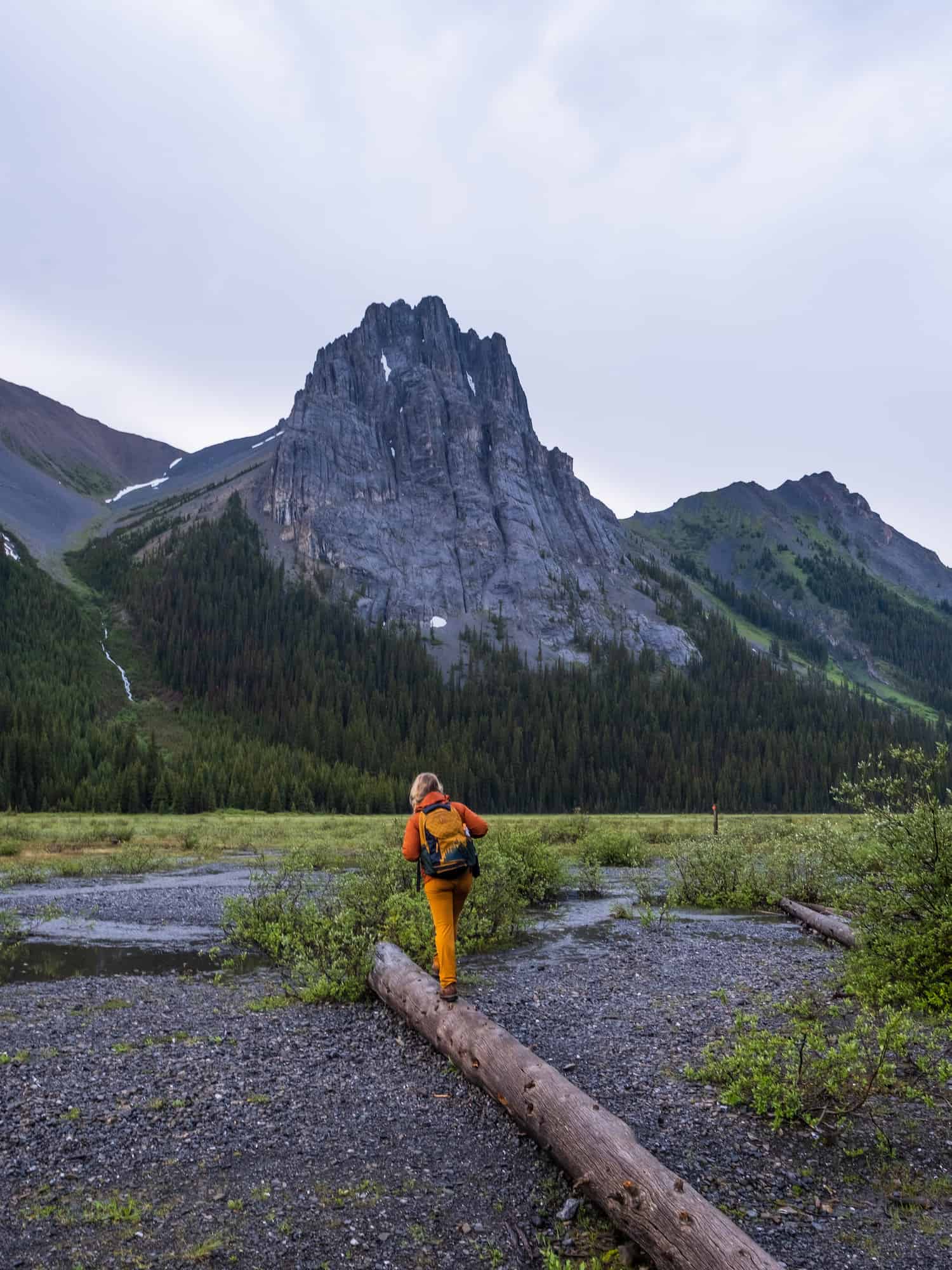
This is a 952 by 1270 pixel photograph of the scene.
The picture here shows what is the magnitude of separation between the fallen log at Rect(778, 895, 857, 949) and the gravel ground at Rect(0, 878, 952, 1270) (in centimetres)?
657

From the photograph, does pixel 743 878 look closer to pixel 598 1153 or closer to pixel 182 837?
pixel 598 1153

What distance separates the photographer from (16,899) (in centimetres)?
2856

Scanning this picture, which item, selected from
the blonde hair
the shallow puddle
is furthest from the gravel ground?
the blonde hair

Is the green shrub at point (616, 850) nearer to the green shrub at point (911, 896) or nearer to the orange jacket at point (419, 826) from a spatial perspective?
the green shrub at point (911, 896)

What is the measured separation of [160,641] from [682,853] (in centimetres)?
14060

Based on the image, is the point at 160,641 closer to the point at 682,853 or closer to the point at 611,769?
the point at 611,769

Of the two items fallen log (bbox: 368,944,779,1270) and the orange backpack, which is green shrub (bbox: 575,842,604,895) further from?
the orange backpack

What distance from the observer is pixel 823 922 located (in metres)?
22.0

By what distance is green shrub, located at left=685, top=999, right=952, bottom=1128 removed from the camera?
358 inches

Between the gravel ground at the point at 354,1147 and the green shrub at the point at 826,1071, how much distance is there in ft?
1.04

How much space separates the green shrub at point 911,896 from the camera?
1148 centimetres

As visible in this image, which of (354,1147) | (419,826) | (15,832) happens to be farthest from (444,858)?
(15,832)

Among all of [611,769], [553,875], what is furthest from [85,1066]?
[611,769]

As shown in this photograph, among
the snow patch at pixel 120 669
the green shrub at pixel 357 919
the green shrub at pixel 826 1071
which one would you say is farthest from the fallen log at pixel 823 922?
the snow patch at pixel 120 669
